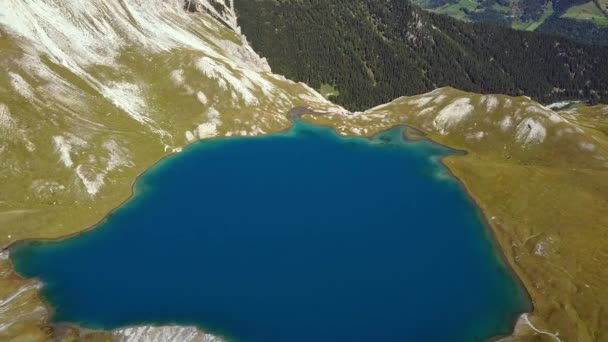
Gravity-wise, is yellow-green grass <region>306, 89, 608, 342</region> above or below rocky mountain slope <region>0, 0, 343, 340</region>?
below

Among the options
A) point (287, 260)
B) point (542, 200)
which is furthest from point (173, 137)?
point (542, 200)

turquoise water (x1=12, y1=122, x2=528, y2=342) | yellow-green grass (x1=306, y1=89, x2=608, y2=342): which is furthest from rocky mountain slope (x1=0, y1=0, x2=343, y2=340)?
yellow-green grass (x1=306, y1=89, x2=608, y2=342)

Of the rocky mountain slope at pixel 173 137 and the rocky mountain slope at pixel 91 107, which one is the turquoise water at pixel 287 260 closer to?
the rocky mountain slope at pixel 173 137

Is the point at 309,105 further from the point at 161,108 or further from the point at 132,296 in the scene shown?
the point at 132,296

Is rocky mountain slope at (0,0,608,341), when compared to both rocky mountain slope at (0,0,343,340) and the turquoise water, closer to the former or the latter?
rocky mountain slope at (0,0,343,340)

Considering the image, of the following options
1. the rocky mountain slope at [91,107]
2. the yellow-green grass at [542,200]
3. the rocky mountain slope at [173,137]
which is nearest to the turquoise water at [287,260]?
the rocky mountain slope at [173,137]

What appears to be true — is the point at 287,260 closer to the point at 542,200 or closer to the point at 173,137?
the point at 542,200
